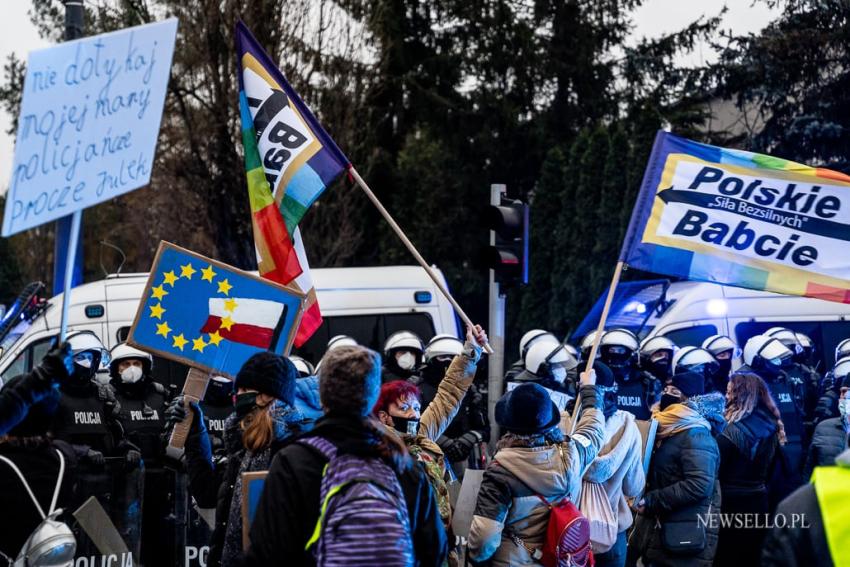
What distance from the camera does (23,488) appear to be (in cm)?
510

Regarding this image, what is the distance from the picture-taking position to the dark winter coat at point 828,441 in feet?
24.8

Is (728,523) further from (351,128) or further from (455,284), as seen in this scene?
(455,284)

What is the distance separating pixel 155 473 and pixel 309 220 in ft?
49.4

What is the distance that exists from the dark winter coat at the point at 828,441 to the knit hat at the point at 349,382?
4.55 meters

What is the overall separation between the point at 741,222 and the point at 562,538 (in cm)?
320

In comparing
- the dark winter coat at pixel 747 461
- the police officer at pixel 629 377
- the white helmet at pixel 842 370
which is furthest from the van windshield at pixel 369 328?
the dark winter coat at pixel 747 461

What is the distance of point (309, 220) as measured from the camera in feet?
77.2

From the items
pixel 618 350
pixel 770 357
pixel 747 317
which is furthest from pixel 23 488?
pixel 747 317

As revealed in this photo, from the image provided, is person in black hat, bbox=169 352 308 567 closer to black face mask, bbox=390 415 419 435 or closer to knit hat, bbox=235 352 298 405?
knit hat, bbox=235 352 298 405

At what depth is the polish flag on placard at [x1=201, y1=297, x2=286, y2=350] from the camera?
21.6 ft

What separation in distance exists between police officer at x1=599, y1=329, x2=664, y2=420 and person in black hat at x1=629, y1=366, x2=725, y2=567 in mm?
1609

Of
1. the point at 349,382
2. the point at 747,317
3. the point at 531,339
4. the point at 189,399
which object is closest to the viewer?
the point at 349,382

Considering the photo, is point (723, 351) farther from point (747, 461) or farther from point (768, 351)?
point (747, 461)

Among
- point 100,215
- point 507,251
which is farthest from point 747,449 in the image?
point 100,215
